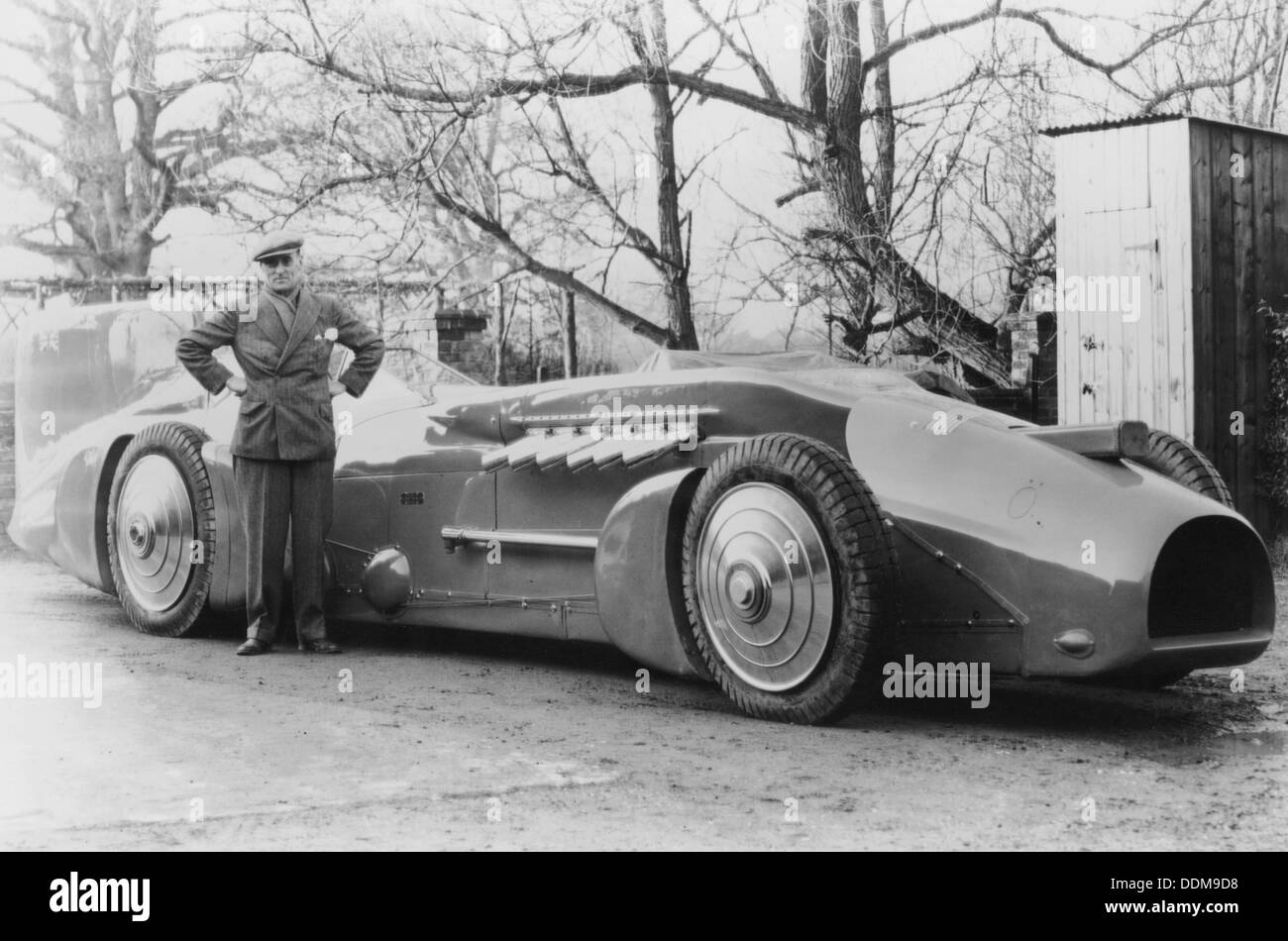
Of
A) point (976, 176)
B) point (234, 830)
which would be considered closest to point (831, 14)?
point (976, 176)

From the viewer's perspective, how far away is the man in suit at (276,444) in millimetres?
6402

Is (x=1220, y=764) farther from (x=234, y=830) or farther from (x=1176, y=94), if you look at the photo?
(x=1176, y=94)

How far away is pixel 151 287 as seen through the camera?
1538cm

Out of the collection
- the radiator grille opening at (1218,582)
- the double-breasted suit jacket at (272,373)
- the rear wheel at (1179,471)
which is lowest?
the radiator grille opening at (1218,582)

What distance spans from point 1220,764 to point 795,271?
8.52 meters

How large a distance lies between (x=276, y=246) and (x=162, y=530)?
4.52 feet

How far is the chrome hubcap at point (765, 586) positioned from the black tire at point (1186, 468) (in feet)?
4.46

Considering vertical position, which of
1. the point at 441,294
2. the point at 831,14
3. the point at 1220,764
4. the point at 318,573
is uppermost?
the point at 831,14

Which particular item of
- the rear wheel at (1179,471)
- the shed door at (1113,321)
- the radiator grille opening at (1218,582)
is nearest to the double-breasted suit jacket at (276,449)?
the rear wheel at (1179,471)

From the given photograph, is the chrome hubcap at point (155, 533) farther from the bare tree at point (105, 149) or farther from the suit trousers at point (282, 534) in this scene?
the bare tree at point (105, 149)

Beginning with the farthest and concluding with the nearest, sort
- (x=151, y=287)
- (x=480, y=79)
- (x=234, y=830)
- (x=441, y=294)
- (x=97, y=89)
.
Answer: (x=97, y=89) < (x=151, y=287) < (x=441, y=294) < (x=480, y=79) < (x=234, y=830)

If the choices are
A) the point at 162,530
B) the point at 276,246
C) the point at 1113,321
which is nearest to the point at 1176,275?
the point at 1113,321

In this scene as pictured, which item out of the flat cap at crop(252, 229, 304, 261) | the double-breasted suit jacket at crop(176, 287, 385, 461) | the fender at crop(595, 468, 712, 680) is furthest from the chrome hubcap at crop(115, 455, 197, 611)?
the fender at crop(595, 468, 712, 680)

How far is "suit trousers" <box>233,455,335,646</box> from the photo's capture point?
6.41 m
